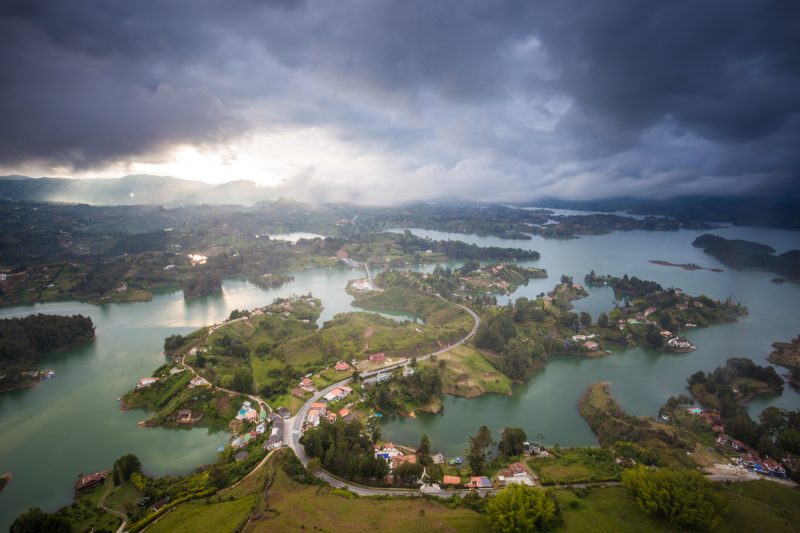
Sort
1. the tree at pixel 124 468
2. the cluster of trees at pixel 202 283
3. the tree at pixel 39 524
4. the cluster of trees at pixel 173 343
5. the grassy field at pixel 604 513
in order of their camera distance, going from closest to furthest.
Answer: the tree at pixel 39 524 < the grassy field at pixel 604 513 < the tree at pixel 124 468 < the cluster of trees at pixel 173 343 < the cluster of trees at pixel 202 283

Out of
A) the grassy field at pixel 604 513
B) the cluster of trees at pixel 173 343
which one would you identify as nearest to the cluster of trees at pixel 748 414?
the grassy field at pixel 604 513

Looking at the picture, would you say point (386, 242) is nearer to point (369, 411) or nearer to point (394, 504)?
point (369, 411)

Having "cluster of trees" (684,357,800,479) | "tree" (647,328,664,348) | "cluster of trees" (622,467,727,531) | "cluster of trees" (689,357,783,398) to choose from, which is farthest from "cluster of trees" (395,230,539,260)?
"cluster of trees" (622,467,727,531)

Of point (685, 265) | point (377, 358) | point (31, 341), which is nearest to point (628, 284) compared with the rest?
point (685, 265)

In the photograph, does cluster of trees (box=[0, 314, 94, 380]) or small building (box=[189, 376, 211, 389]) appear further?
cluster of trees (box=[0, 314, 94, 380])

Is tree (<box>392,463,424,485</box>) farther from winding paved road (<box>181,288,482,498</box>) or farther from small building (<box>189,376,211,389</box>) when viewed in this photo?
small building (<box>189,376,211,389</box>)

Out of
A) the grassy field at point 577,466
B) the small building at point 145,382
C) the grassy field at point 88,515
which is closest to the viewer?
the grassy field at point 88,515

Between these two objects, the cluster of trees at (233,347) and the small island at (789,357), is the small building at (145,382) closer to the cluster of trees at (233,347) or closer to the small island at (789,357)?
the cluster of trees at (233,347)

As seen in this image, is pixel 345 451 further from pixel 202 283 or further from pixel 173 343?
pixel 202 283
